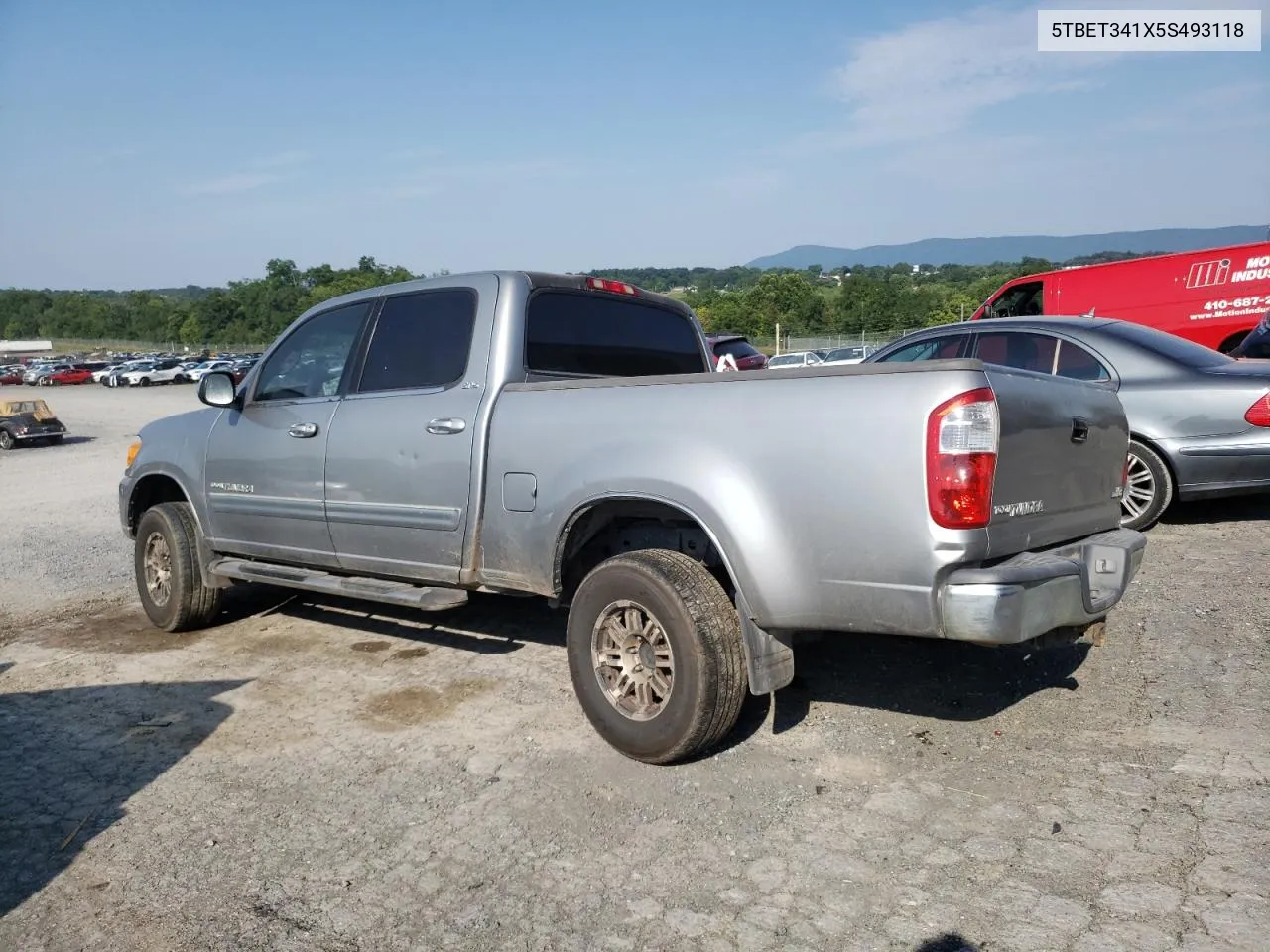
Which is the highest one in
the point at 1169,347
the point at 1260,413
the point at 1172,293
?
the point at 1172,293

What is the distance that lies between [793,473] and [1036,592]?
88 centimetres

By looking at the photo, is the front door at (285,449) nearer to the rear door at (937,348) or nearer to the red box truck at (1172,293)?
the rear door at (937,348)

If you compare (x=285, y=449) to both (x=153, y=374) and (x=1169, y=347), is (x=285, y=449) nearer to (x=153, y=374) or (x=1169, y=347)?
(x=1169, y=347)

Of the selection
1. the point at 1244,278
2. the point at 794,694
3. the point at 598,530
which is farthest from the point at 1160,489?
the point at 1244,278

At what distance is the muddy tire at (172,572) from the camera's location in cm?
592

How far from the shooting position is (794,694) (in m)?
4.59

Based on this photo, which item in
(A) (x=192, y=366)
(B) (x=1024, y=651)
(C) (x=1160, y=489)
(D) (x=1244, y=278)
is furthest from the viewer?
(A) (x=192, y=366)

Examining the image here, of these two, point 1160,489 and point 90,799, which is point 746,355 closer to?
point 1160,489

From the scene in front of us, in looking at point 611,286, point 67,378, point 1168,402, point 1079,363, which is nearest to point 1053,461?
point 611,286

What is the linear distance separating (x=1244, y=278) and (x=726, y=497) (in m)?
15.3

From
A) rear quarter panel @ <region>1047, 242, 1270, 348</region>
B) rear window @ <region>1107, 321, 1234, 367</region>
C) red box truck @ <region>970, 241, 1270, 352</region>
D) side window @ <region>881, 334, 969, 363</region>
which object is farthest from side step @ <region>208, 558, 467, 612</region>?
rear quarter panel @ <region>1047, 242, 1270, 348</region>

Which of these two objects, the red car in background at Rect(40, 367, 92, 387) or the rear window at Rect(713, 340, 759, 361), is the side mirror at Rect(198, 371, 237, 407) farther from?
the red car in background at Rect(40, 367, 92, 387)

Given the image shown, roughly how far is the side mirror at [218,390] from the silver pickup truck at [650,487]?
25 millimetres

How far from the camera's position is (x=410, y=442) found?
185 inches
